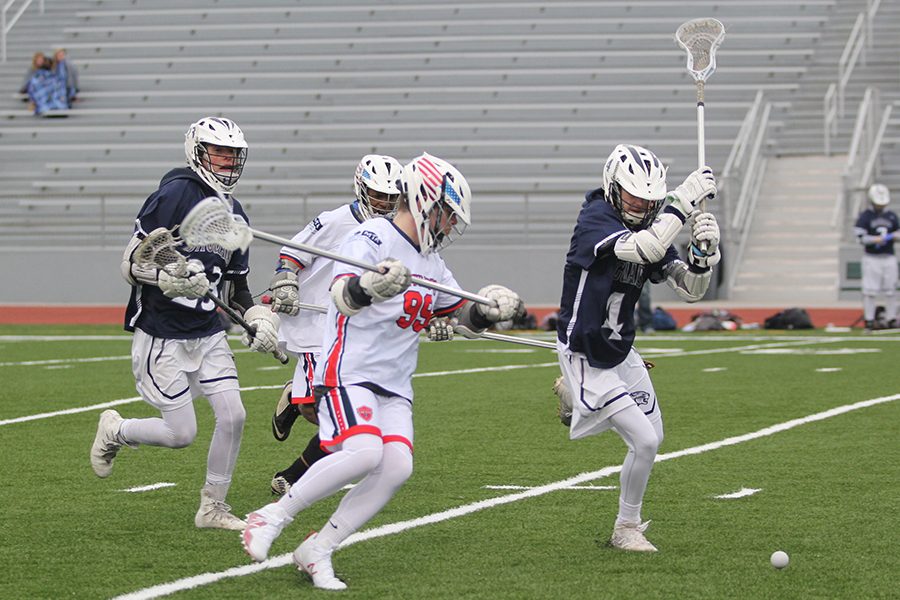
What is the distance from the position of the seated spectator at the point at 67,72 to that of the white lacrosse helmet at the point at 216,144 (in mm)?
22247

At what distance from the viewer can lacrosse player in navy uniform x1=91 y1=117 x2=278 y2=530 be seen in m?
6.88

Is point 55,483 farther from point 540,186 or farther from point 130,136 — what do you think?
point 130,136

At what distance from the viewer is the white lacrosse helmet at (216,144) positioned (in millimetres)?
6953

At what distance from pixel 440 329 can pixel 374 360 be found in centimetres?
48

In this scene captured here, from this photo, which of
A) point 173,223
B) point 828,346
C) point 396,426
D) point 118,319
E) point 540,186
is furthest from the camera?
point 540,186

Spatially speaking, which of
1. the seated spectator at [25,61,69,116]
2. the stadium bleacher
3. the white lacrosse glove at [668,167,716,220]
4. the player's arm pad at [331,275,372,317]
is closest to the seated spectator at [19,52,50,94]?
the seated spectator at [25,61,69,116]

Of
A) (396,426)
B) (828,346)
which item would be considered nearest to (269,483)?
(396,426)

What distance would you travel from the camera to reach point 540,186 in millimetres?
26109

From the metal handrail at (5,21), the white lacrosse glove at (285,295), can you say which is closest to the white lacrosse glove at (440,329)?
the white lacrosse glove at (285,295)

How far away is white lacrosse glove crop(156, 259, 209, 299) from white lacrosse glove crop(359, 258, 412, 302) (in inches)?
48.4

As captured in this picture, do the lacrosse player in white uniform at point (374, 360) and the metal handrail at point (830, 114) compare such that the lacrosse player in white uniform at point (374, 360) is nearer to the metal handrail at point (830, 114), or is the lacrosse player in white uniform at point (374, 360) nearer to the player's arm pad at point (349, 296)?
the player's arm pad at point (349, 296)

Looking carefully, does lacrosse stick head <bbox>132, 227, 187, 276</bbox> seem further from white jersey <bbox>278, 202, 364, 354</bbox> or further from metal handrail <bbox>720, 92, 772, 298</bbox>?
metal handrail <bbox>720, 92, 772, 298</bbox>

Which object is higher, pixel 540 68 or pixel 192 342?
pixel 540 68

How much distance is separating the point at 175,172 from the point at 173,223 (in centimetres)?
32
